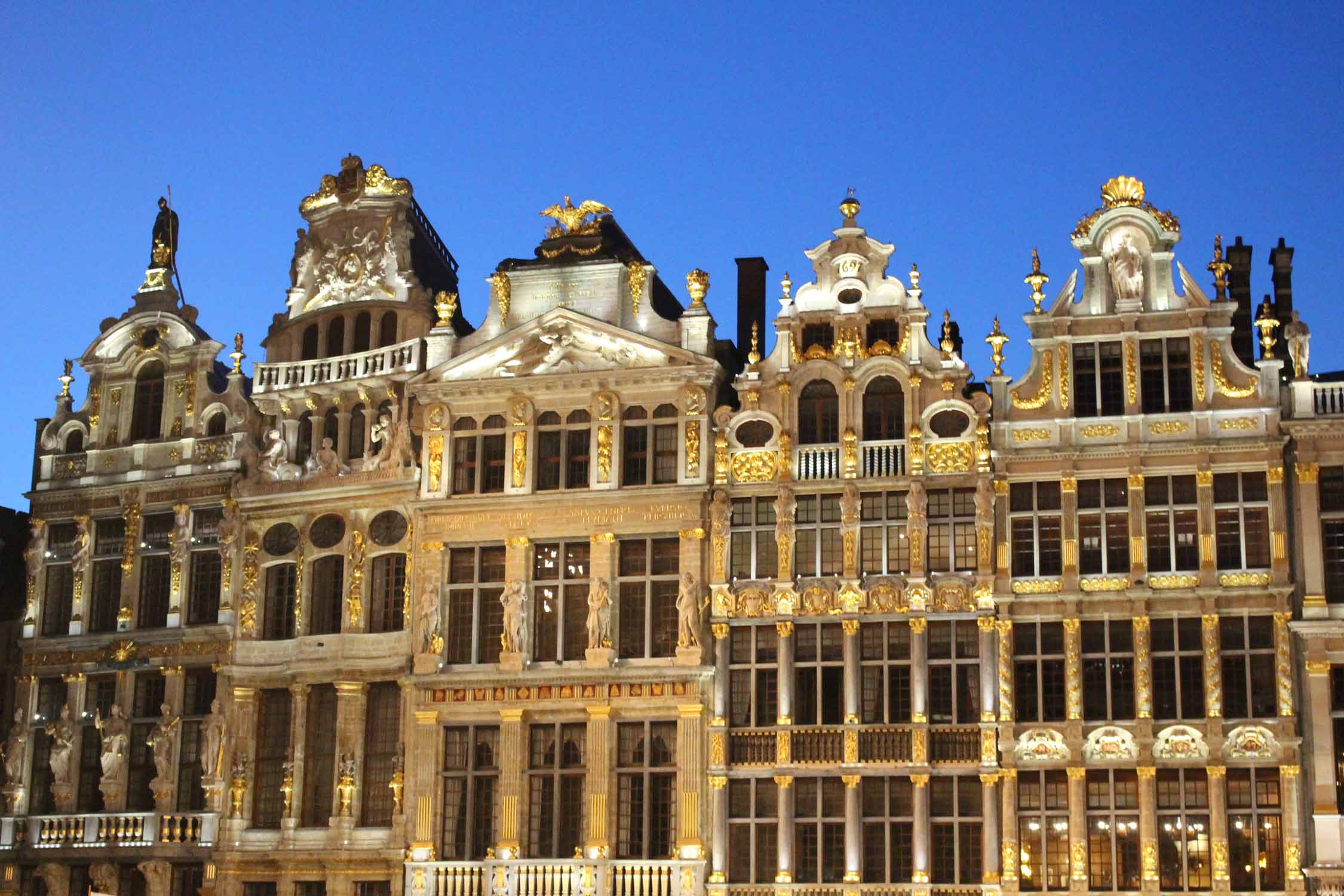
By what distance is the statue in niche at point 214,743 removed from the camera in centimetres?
4188

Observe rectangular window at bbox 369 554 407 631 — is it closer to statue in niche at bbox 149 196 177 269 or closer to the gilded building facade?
the gilded building facade

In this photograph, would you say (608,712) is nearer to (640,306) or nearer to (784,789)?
(784,789)

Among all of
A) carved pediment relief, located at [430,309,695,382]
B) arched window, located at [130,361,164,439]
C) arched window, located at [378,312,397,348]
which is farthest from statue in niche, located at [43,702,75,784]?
carved pediment relief, located at [430,309,695,382]

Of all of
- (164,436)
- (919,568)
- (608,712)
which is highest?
(164,436)

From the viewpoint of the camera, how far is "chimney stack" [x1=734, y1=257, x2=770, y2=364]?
44344mm

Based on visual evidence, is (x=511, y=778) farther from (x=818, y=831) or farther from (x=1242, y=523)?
(x=1242, y=523)

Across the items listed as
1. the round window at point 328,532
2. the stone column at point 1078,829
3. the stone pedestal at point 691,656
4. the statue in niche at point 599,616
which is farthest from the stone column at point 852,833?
the round window at point 328,532

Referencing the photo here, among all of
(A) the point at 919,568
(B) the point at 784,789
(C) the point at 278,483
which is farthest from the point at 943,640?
(C) the point at 278,483

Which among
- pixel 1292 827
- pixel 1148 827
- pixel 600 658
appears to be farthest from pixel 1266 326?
pixel 600 658

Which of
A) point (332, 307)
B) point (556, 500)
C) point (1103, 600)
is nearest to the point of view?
point (1103, 600)

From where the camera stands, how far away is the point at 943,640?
3841cm

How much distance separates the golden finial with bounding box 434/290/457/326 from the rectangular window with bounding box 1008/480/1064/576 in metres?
11.8

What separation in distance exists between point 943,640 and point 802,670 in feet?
8.68

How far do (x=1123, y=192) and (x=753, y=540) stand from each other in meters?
9.44
